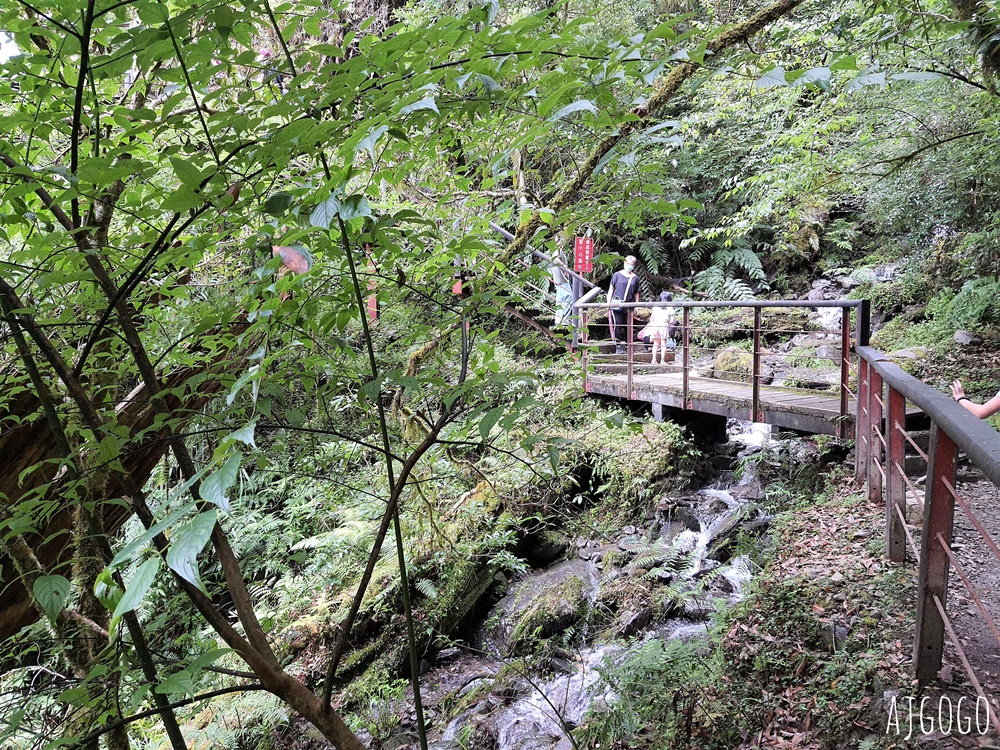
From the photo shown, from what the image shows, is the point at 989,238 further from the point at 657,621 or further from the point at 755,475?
the point at 657,621

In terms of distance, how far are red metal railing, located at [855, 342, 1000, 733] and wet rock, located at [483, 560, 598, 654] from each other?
9.02 feet

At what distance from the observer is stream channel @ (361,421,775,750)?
13.5 feet

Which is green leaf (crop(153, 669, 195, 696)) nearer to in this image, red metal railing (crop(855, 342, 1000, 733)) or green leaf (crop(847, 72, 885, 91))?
green leaf (crop(847, 72, 885, 91))

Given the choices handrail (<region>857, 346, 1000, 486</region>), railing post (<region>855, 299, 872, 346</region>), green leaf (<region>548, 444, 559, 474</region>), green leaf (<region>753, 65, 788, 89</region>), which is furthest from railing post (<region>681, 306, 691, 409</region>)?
green leaf (<region>753, 65, 788, 89</region>)

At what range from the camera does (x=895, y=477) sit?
3.04 meters

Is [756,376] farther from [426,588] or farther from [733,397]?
[426,588]

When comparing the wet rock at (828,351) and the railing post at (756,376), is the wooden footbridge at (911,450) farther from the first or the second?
the wet rock at (828,351)

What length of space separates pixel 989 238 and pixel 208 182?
10.3m

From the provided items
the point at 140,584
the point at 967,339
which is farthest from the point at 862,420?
the point at 967,339

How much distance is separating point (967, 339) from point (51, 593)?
10858 mm

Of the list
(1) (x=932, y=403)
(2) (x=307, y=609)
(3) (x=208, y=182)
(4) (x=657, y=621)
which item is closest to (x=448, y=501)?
(2) (x=307, y=609)

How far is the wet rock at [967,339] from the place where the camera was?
8.39 meters

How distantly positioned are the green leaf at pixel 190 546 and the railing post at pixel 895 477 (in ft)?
11.0

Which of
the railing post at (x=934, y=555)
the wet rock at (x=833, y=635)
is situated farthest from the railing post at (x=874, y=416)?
the railing post at (x=934, y=555)
